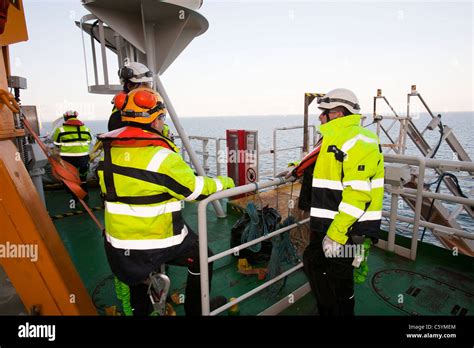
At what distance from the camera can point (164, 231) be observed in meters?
2.05

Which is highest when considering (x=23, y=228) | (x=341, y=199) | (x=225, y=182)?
(x=225, y=182)

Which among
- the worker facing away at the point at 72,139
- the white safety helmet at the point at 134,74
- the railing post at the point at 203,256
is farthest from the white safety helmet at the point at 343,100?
the worker facing away at the point at 72,139

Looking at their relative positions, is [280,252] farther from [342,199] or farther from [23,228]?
[23,228]

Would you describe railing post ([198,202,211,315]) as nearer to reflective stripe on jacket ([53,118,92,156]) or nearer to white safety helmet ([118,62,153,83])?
white safety helmet ([118,62,153,83])

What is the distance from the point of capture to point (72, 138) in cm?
623

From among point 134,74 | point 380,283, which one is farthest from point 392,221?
point 134,74

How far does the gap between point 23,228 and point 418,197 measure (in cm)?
416

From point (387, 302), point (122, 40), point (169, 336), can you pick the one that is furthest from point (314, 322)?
point (122, 40)

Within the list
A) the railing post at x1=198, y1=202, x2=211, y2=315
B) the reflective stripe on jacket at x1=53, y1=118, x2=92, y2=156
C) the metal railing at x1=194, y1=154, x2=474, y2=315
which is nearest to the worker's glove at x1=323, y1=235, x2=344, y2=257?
the metal railing at x1=194, y1=154, x2=474, y2=315

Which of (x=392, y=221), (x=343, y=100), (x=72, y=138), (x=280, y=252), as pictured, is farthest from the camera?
(x=72, y=138)

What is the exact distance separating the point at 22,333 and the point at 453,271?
14.9 ft

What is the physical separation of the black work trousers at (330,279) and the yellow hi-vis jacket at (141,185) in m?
1.17

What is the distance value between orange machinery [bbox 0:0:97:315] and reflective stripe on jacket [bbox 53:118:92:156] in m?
4.44

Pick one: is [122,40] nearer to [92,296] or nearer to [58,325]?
[92,296]
